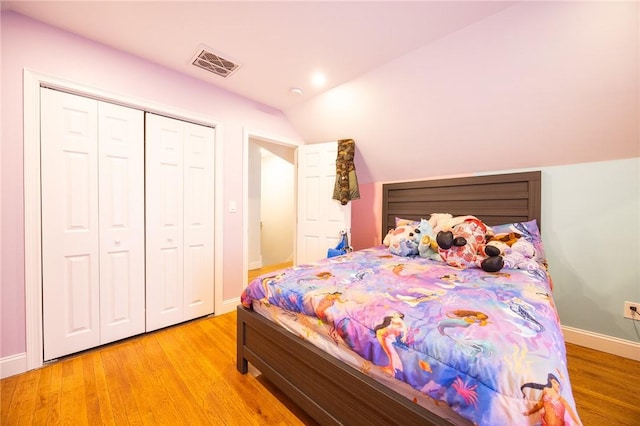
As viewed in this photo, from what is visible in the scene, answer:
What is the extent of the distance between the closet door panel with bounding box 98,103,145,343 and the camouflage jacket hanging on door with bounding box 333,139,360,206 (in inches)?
79.3

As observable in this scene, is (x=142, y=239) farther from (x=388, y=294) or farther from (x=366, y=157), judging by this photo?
(x=366, y=157)

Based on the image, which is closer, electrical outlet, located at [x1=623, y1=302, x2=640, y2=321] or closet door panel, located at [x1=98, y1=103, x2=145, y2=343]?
electrical outlet, located at [x1=623, y1=302, x2=640, y2=321]

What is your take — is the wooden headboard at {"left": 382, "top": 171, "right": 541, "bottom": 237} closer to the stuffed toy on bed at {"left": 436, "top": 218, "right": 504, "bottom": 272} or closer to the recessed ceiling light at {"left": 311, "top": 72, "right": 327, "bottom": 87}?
the stuffed toy on bed at {"left": 436, "top": 218, "right": 504, "bottom": 272}

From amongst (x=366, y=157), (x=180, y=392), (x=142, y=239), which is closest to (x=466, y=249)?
(x=366, y=157)

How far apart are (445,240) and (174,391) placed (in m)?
2.13

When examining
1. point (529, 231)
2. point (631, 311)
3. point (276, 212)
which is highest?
point (276, 212)

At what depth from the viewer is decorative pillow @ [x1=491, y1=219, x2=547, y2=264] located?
2088 millimetres

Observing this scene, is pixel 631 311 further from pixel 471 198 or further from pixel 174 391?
pixel 174 391

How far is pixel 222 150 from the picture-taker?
2.71 metres

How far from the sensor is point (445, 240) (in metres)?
1.97

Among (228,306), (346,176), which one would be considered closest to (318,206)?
(346,176)

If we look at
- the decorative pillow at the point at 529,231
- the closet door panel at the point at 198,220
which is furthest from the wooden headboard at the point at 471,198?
the closet door panel at the point at 198,220

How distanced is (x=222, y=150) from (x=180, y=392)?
2136 mm

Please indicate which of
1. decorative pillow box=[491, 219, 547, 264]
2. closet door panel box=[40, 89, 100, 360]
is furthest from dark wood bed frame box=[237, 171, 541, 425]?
closet door panel box=[40, 89, 100, 360]
